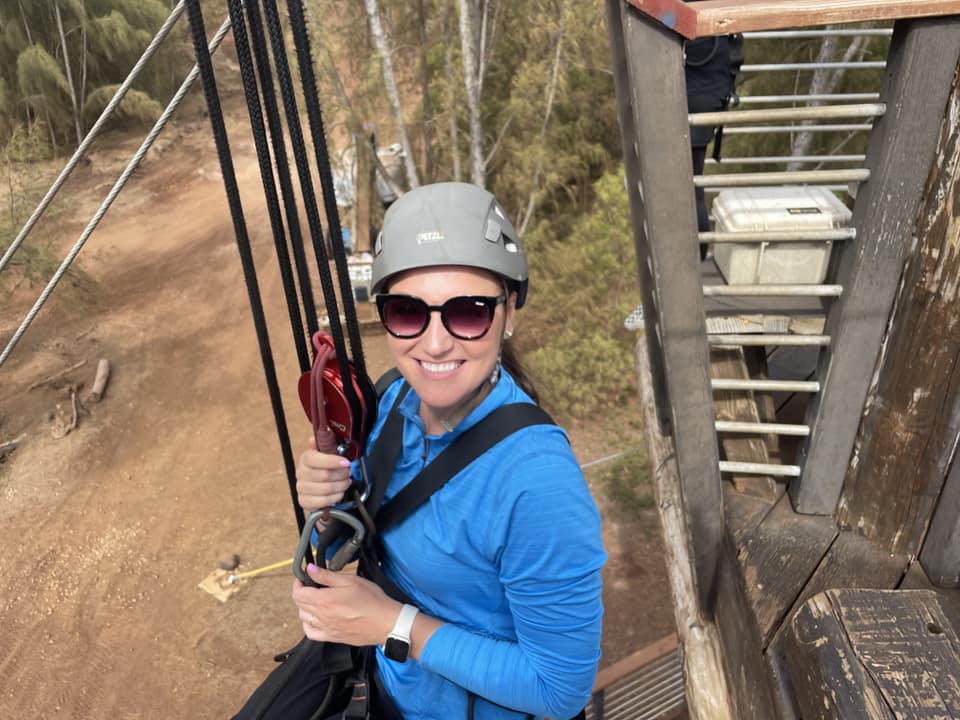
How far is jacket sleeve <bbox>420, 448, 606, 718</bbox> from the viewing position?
123 centimetres

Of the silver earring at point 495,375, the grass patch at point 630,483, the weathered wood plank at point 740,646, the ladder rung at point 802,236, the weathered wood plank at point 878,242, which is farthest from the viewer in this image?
the grass patch at point 630,483

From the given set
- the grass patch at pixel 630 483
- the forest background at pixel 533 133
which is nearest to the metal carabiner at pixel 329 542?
the grass patch at pixel 630 483

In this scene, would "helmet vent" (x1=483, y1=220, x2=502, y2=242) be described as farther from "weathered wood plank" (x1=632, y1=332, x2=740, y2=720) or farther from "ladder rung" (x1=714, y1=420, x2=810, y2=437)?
"ladder rung" (x1=714, y1=420, x2=810, y2=437)

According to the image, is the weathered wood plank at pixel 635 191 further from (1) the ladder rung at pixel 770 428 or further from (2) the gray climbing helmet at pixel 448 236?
(2) the gray climbing helmet at pixel 448 236

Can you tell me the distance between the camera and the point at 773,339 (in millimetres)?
2201

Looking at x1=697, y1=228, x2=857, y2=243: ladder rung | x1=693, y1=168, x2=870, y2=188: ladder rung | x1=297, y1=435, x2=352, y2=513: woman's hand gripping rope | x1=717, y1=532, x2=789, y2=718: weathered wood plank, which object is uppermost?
x1=693, y1=168, x2=870, y2=188: ladder rung

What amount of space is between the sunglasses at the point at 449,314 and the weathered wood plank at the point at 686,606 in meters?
1.29

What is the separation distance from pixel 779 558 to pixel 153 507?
22.8 feet

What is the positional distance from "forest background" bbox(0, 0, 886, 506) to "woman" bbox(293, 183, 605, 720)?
5.87m

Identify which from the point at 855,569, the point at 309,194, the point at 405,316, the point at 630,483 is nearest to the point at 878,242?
the point at 855,569

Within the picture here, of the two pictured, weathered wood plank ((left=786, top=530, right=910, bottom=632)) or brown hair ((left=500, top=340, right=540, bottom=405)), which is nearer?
brown hair ((left=500, top=340, right=540, bottom=405))

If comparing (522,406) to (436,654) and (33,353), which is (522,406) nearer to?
(436,654)

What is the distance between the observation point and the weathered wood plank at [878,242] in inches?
62.3

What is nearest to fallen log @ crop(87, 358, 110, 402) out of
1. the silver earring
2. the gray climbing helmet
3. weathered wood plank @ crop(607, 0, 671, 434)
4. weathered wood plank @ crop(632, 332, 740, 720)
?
weathered wood plank @ crop(632, 332, 740, 720)
